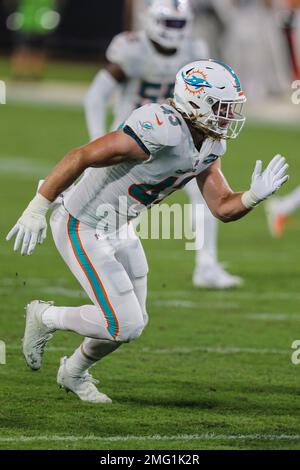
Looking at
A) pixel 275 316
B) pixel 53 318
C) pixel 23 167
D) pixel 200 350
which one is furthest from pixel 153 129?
pixel 23 167

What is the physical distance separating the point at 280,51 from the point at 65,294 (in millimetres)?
12878

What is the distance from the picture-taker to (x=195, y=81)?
185 inches

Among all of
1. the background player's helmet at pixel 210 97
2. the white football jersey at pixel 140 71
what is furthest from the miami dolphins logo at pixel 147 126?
the white football jersey at pixel 140 71

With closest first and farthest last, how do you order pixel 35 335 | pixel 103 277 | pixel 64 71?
pixel 103 277 < pixel 35 335 < pixel 64 71

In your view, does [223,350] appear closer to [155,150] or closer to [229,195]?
[229,195]

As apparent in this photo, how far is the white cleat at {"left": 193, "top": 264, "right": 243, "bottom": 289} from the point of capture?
290 inches

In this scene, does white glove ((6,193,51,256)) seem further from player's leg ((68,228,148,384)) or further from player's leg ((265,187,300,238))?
player's leg ((265,187,300,238))

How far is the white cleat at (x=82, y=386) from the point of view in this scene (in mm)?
4906

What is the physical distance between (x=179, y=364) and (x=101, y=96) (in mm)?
2256

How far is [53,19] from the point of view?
22.0m

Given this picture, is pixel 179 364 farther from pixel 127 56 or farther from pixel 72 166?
pixel 127 56

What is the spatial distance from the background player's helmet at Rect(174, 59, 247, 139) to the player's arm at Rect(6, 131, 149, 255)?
29cm

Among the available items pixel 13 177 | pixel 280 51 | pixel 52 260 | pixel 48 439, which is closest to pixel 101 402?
pixel 48 439

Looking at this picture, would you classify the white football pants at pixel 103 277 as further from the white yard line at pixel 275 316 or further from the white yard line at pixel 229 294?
the white yard line at pixel 229 294
